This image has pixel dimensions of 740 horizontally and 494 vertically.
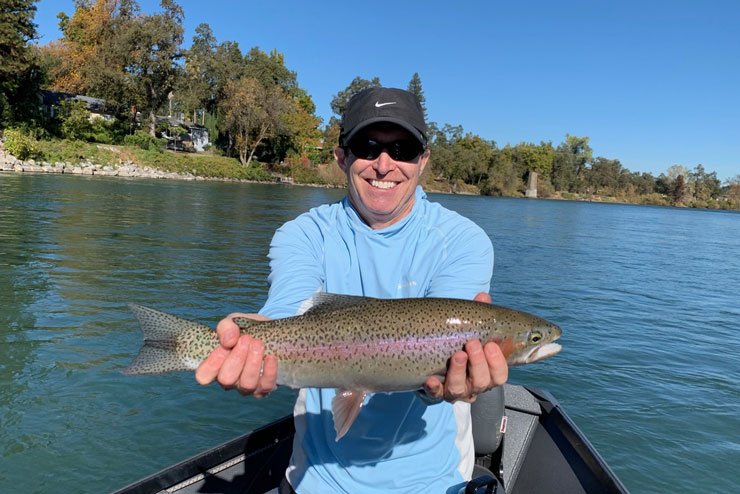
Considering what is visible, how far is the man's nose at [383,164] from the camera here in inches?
116

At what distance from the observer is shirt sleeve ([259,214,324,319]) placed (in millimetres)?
2818

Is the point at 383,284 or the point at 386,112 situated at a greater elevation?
the point at 386,112

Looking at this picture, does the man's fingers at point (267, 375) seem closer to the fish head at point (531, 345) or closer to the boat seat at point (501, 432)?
the fish head at point (531, 345)

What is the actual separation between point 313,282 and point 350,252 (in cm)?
29

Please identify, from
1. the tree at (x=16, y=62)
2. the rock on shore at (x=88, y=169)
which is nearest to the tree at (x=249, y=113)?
the rock on shore at (x=88, y=169)

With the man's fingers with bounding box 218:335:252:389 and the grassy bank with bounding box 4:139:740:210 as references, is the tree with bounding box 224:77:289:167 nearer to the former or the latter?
the grassy bank with bounding box 4:139:740:210

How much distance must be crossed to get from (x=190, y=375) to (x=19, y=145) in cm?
5001

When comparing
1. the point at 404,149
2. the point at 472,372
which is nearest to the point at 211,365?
the point at 472,372

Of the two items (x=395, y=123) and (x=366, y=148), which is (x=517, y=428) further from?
(x=395, y=123)

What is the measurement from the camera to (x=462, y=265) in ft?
9.57

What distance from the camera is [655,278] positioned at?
72.4 feet

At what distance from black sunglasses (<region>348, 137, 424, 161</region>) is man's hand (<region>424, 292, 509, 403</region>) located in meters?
1.17

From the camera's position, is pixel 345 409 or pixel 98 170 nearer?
pixel 345 409

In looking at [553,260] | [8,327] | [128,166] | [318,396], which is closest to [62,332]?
[8,327]
